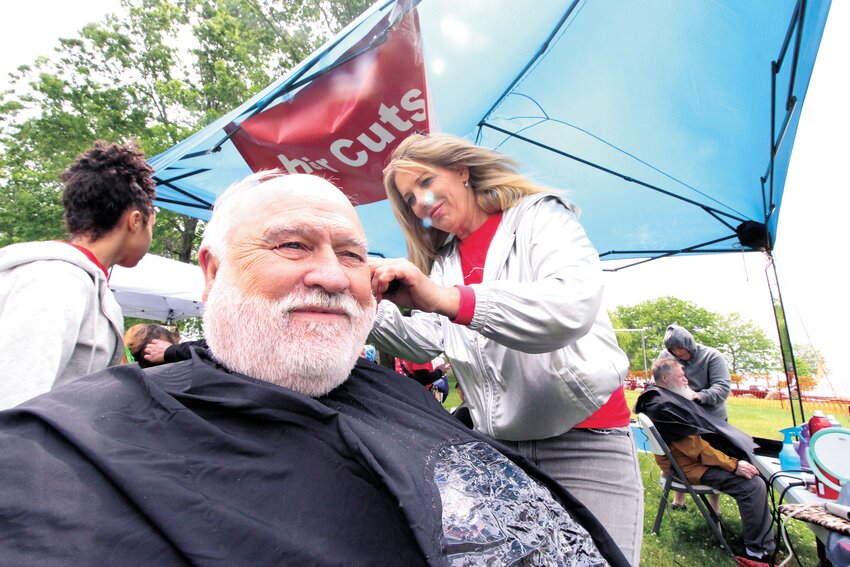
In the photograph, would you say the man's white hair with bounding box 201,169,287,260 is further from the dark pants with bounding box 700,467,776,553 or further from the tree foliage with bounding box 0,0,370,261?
the tree foliage with bounding box 0,0,370,261

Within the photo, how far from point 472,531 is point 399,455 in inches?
8.0

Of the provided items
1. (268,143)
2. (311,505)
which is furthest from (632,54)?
(311,505)

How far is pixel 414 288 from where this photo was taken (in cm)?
119

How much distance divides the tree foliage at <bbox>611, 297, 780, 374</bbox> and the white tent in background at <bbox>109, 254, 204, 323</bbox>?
214ft

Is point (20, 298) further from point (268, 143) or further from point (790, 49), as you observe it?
point (790, 49)

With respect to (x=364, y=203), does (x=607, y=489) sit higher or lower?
lower

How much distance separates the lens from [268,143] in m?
2.63

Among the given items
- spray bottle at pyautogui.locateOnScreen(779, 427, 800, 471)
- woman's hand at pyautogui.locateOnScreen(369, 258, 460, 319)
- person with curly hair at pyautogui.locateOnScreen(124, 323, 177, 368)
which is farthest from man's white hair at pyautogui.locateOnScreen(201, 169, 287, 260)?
spray bottle at pyautogui.locateOnScreen(779, 427, 800, 471)

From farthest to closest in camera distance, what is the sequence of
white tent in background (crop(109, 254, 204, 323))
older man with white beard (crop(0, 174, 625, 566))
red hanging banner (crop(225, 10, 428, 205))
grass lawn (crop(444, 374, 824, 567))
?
white tent in background (crop(109, 254, 204, 323)), grass lawn (crop(444, 374, 824, 567)), red hanging banner (crop(225, 10, 428, 205)), older man with white beard (crop(0, 174, 625, 566))

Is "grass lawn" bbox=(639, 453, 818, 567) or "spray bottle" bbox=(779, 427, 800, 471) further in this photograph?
"grass lawn" bbox=(639, 453, 818, 567)

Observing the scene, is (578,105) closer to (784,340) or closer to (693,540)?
(784,340)

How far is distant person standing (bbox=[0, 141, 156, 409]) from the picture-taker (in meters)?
1.21

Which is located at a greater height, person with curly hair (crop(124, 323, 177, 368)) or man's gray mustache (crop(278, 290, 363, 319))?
man's gray mustache (crop(278, 290, 363, 319))

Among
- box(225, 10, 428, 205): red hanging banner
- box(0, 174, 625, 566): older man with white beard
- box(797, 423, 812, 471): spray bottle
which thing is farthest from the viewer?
box(797, 423, 812, 471): spray bottle
